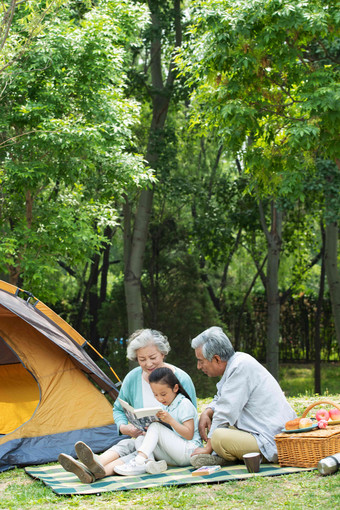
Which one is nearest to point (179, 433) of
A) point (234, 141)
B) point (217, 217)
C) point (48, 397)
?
point (48, 397)

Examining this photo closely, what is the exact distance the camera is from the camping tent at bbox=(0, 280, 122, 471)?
4.73 m

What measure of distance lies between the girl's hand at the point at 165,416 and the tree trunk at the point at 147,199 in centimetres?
675

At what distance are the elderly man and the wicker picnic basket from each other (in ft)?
0.48

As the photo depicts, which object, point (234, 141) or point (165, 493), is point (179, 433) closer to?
point (165, 493)

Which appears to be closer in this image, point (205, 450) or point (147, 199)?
point (205, 450)

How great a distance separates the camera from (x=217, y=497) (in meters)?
3.22

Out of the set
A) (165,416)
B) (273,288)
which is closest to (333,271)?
(273,288)

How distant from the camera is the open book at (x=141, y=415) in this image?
3.71 metres

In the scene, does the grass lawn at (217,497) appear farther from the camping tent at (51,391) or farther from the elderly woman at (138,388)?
the camping tent at (51,391)

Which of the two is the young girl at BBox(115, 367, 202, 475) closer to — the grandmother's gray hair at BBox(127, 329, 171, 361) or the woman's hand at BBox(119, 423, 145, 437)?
the woman's hand at BBox(119, 423, 145, 437)

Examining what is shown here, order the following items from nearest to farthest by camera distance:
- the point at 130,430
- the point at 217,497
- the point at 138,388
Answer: the point at 217,497, the point at 130,430, the point at 138,388

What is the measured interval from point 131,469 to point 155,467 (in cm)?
14

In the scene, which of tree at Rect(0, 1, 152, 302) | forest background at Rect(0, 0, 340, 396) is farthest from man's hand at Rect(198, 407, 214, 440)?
tree at Rect(0, 1, 152, 302)

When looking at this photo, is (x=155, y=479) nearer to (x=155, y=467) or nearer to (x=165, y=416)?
(x=155, y=467)
